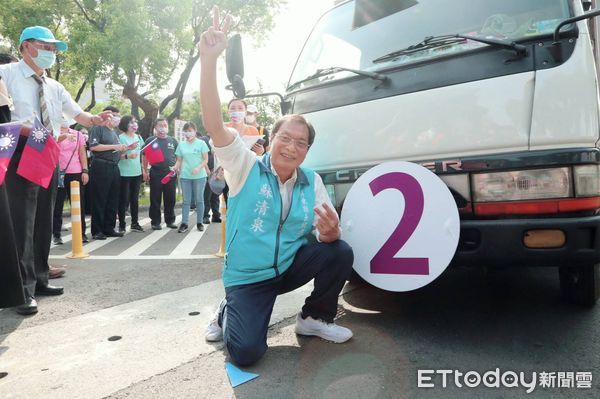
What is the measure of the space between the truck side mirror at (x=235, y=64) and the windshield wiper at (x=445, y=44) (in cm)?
94

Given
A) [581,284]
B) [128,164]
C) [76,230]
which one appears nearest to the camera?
[581,284]

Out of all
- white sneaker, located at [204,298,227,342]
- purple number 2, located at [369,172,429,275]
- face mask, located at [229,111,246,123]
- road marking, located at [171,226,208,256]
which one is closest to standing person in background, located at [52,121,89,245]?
road marking, located at [171,226,208,256]

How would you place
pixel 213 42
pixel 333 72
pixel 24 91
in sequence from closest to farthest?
pixel 213 42
pixel 333 72
pixel 24 91

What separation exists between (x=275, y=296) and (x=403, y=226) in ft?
2.60

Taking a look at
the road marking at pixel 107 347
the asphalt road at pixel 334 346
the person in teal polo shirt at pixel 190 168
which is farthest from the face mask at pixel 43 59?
the person in teal polo shirt at pixel 190 168

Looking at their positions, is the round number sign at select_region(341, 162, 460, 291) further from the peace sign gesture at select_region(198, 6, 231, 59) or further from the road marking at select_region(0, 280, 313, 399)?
the peace sign gesture at select_region(198, 6, 231, 59)

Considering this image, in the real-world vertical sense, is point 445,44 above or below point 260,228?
above

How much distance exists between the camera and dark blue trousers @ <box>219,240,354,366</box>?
7.31ft

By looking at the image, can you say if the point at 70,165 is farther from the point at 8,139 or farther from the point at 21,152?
the point at 8,139

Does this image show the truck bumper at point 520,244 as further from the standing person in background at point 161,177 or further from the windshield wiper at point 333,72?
the standing person in background at point 161,177

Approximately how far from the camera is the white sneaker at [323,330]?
2.48m

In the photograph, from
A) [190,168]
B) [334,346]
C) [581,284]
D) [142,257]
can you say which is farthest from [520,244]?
[190,168]

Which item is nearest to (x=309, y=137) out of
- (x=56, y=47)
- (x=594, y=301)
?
(x=594, y=301)

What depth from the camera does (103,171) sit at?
6309mm
